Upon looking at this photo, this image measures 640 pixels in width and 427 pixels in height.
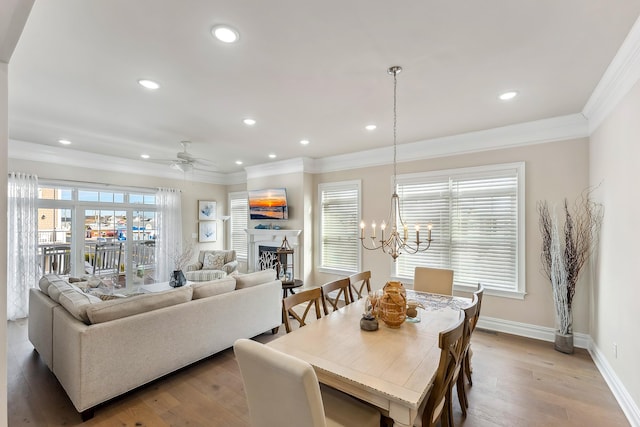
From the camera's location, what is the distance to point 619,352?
2508 mm

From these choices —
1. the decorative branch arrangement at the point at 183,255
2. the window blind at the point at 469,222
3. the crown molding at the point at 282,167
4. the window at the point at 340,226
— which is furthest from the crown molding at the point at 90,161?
the window blind at the point at 469,222

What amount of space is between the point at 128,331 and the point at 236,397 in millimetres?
1085

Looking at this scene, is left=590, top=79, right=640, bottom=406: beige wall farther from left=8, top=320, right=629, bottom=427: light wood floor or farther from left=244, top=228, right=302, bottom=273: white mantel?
left=244, top=228, right=302, bottom=273: white mantel

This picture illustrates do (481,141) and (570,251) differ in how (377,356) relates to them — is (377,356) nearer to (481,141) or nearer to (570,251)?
(570,251)

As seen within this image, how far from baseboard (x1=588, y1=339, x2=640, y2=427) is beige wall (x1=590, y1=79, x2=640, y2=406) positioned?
0.18 feet

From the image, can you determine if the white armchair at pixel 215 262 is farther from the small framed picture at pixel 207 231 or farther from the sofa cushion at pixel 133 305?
the sofa cushion at pixel 133 305

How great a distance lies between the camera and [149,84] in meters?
2.64

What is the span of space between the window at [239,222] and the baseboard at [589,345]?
548 cm

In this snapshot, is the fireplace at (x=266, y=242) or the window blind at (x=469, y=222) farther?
the fireplace at (x=266, y=242)

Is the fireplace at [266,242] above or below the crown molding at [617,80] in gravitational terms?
below

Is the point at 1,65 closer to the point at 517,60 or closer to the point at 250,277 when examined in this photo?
the point at 250,277

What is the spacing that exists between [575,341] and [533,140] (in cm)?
251

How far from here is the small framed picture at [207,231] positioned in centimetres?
716

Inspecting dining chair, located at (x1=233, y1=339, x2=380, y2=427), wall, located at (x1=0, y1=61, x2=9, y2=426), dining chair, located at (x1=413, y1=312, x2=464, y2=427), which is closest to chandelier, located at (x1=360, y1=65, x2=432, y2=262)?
dining chair, located at (x1=413, y1=312, x2=464, y2=427)
